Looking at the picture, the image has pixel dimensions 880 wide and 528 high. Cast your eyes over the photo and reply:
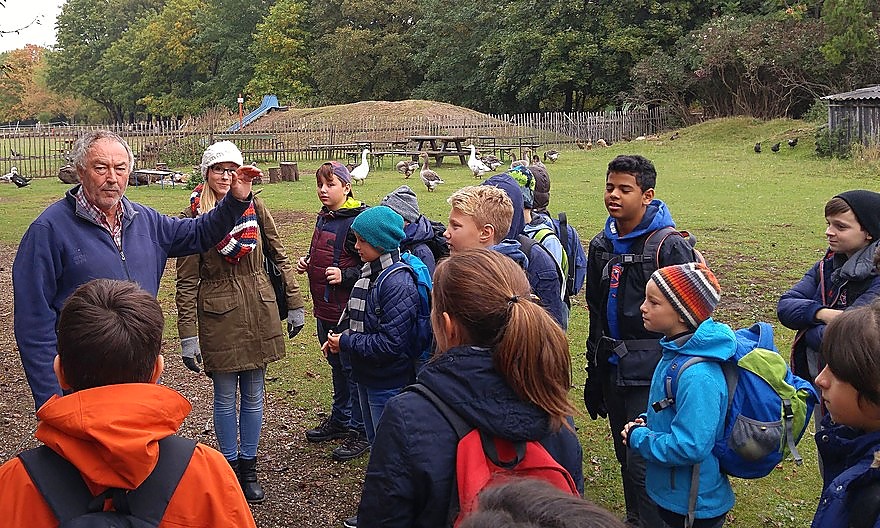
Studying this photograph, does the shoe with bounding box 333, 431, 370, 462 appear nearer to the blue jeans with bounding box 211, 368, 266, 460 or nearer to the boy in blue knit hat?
the blue jeans with bounding box 211, 368, 266, 460

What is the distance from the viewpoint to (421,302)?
13.8 ft

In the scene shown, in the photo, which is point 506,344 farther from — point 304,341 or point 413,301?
point 304,341

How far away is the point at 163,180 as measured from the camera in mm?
24391

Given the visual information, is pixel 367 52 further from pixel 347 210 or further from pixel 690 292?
pixel 690 292

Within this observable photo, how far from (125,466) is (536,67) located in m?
47.0

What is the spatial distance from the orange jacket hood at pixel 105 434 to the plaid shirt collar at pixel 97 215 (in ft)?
5.53

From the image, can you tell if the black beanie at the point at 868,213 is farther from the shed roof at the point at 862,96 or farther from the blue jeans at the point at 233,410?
the shed roof at the point at 862,96

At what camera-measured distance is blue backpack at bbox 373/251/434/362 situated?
4.19 metres

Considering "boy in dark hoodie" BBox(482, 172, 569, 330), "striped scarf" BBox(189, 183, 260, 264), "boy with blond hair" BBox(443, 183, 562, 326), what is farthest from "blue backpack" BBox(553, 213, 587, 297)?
"striped scarf" BBox(189, 183, 260, 264)

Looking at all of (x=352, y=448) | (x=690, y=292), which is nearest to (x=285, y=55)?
(x=352, y=448)

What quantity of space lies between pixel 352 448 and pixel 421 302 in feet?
5.39

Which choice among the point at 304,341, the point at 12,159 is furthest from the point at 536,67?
the point at 304,341

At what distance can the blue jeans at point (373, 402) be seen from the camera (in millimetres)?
4402

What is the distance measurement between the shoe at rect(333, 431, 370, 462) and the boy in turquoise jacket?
2405 mm
